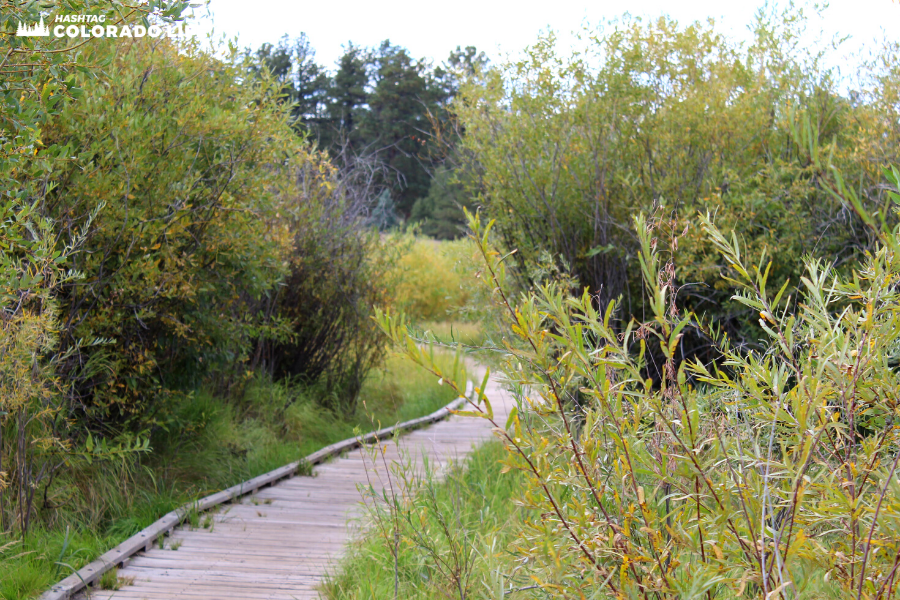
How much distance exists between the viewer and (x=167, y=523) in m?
4.73

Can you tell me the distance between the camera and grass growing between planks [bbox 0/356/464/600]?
395 centimetres

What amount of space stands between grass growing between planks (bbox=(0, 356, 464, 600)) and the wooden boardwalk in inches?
10.3

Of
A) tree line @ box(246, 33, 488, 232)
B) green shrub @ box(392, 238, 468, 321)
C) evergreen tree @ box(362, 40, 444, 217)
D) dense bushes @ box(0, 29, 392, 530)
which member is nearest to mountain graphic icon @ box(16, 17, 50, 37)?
dense bushes @ box(0, 29, 392, 530)

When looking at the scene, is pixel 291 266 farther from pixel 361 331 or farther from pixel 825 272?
pixel 825 272

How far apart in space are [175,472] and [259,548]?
1.27 metres

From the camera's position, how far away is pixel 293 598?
→ 384 centimetres

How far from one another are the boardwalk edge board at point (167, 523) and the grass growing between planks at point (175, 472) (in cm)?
8

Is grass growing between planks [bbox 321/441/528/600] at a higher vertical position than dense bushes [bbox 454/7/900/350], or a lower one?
lower

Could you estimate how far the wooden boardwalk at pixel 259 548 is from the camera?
13.0 ft

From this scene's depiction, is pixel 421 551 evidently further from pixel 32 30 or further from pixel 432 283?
pixel 432 283

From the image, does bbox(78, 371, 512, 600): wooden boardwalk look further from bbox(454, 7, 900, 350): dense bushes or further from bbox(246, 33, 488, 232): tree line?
bbox(246, 33, 488, 232): tree line

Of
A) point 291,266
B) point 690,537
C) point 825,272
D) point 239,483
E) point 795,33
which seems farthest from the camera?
point 291,266

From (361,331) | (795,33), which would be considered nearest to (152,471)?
(361,331)

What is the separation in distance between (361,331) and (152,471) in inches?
154
